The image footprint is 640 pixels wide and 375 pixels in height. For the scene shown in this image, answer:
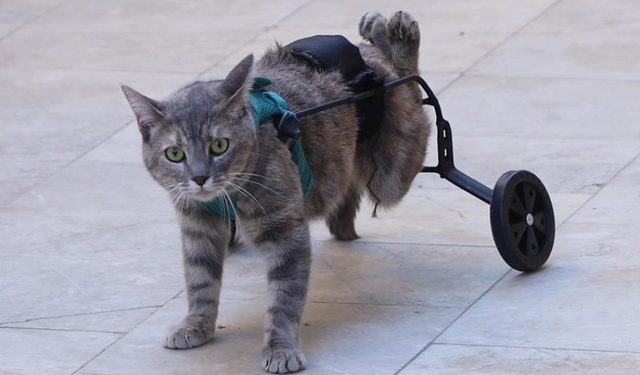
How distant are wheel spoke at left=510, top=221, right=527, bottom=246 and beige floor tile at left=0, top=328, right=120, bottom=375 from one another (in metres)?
1.75

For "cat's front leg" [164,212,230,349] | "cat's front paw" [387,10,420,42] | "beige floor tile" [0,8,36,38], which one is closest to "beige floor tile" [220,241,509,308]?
"cat's front leg" [164,212,230,349]

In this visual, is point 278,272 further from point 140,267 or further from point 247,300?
point 140,267

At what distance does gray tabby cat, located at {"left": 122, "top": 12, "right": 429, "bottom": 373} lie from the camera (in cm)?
469

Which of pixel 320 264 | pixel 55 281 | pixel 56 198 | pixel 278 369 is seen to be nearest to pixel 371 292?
pixel 320 264

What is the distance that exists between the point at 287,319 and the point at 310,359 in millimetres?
180

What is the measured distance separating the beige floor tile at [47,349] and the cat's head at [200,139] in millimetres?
769

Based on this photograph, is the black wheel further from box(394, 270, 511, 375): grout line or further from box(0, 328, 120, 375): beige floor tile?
box(0, 328, 120, 375): beige floor tile

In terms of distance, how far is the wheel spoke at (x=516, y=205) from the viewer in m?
5.57

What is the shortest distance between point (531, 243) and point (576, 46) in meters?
3.57

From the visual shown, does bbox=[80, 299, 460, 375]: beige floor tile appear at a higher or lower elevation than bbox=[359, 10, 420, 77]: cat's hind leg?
lower

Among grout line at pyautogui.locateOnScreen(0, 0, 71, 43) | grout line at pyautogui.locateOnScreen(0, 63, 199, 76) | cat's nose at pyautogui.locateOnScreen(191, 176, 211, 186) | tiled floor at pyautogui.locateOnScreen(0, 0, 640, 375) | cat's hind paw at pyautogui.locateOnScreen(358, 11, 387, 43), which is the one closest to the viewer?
cat's nose at pyautogui.locateOnScreen(191, 176, 211, 186)

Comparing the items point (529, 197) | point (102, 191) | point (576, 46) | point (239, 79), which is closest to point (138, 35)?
point (102, 191)

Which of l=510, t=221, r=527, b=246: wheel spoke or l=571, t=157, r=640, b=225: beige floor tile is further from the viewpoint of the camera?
l=571, t=157, r=640, b=225: beige floor tile

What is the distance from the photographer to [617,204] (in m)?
6.32
